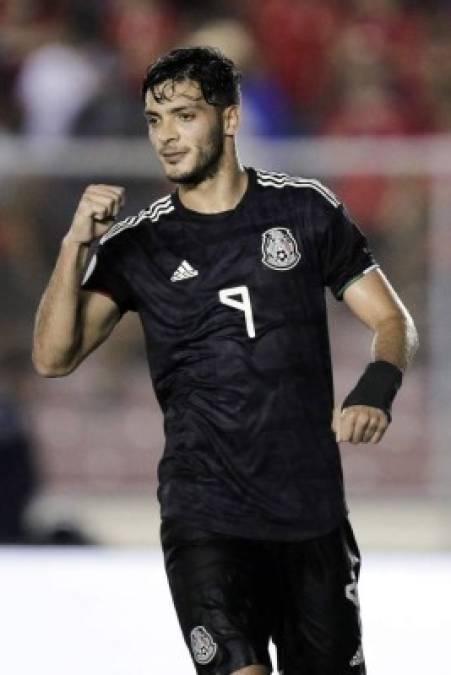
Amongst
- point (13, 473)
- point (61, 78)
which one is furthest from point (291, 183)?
point (61, 78)

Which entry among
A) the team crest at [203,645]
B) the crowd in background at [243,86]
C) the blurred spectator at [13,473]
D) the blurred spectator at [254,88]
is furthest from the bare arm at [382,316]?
the blurred spectator at [254,88]

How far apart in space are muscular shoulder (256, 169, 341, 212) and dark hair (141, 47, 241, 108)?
226mm

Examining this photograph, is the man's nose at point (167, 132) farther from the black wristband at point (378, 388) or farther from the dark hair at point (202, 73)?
the black wristband at point (378, 388)

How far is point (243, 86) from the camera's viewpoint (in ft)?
29.2

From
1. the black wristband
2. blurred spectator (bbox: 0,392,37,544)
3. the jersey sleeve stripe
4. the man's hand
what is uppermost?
the jersey sleeve stripe

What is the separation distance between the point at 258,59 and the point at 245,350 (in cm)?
497

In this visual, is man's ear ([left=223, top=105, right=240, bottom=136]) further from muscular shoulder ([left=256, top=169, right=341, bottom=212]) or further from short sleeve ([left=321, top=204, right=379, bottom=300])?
short sleeve ([left=321, top=204, right=379, bottom=300])

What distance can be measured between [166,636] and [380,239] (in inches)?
93.8

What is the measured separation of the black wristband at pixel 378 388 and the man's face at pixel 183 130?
0.67m

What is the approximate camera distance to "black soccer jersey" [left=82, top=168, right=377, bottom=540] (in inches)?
179

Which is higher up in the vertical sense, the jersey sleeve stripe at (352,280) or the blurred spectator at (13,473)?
the jersey sleeve stripe at (352,280)

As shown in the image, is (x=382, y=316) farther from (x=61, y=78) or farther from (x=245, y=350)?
(x=61, y=78)

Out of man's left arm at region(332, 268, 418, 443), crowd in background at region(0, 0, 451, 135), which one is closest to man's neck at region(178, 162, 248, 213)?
man's left arm at region(332, 268, 418, 443)

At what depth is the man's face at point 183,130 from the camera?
4578mm
